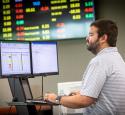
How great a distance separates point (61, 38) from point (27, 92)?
79 cm

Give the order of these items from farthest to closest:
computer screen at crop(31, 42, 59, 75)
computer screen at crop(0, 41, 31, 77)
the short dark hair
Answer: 1. computer screen at crop(31, 42, 59, 75)
2. computer screen at crop(0, 41, 31, 77)
3. the short dark hair

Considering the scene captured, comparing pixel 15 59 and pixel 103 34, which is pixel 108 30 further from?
pixel 15 59

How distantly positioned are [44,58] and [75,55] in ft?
1.71

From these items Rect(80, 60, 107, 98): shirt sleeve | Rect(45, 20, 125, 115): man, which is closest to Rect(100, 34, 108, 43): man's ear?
Rect(45, 20, 125, 115): man

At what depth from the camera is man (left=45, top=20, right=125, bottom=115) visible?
2.04 meters

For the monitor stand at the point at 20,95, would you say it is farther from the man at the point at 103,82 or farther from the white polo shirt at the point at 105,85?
the white polo shirt at the point at 105,85

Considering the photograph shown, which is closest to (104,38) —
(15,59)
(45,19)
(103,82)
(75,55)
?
(103,82)

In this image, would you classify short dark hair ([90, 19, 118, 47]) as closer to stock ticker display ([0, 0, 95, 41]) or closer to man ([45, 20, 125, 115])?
man ([45, 20, 125, 115])

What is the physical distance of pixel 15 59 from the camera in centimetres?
277

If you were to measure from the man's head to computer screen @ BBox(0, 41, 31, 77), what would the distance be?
808 millimetres

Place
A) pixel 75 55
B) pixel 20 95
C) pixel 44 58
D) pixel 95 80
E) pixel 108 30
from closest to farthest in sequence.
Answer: pixel 95 80 < pixel 108 30 < pixel 20 95 < pixel 44 58 < pixel 75 55


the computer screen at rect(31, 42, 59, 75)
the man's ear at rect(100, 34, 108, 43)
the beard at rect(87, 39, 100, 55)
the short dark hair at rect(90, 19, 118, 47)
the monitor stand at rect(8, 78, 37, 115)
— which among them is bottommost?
the monitor stand at rect(8, 78, 37, 115)

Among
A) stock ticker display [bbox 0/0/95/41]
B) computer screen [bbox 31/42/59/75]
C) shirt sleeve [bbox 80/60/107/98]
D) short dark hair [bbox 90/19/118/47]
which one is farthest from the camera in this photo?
stock ticker display [bbox 0/0/95/41]

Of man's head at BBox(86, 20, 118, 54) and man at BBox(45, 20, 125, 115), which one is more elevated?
man's head at BBox(86, 20, 118, 54)
